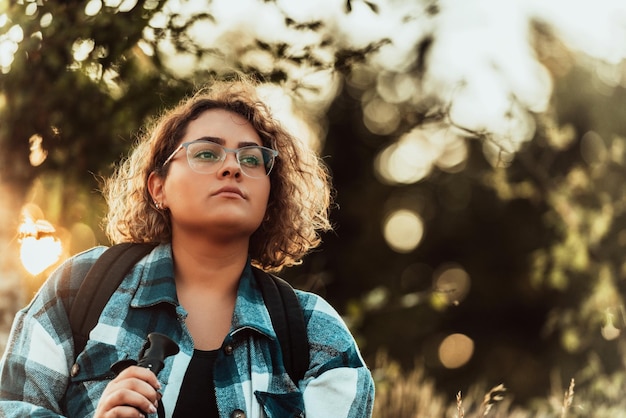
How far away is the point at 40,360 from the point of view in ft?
8.31

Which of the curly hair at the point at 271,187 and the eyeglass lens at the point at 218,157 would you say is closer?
the eyeglass lens at the point at 218,157

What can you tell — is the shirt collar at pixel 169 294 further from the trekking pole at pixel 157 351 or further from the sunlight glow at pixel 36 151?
the sunlight glow at pixel 36 151

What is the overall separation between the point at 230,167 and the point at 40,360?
80 cm

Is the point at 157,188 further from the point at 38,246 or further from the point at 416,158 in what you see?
the point at 416,158

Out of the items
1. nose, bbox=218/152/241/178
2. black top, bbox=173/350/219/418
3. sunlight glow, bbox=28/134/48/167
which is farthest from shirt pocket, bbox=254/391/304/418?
sunlight glow, bbox=28/134/48/167

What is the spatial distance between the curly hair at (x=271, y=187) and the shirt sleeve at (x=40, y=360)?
54cm

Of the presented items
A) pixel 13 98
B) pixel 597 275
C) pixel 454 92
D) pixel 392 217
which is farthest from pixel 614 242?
pixel 392 217

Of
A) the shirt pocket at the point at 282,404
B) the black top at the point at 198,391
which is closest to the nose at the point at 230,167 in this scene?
the black top at the point at 198,391

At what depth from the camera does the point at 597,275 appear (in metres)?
8.58

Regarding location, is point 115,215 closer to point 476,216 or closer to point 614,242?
point 614,242

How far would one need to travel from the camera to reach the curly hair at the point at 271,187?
3.13 meters

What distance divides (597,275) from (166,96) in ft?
18.4

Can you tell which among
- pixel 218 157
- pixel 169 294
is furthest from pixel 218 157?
pixel 169 294

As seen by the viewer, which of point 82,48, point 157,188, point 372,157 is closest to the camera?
point 157,188
